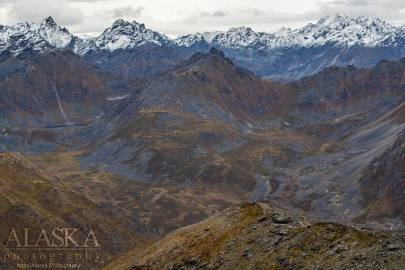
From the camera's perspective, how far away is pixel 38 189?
16850 centimetres

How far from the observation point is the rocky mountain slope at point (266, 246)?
57.5m

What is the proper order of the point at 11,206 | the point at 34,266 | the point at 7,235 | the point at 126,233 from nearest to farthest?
the point at 34,266
the point at 7,235
the point at 11,206
the point at 126,233

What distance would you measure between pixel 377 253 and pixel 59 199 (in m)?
123

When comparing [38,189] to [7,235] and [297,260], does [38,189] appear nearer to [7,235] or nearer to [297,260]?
[7,235]

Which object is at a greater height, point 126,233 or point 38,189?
point 38,189

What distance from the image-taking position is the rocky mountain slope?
189 feet

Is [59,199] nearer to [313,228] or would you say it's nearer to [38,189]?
[38,189]

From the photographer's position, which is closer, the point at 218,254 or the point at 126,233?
the point at 218,254

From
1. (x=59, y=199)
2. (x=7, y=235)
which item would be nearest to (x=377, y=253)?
(x=7, y=235)

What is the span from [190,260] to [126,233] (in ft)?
306

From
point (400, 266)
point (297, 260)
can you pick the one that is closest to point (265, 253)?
point (297, 260)

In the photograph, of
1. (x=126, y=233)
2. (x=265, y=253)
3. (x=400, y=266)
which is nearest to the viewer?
(x=400, y=266)

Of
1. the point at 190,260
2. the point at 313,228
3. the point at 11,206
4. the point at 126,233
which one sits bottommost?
the point at 126,233

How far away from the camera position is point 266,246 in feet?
225
